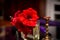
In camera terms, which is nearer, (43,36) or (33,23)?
(33,23)

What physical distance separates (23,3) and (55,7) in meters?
0.68

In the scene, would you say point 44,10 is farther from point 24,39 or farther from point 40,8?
point 24,39

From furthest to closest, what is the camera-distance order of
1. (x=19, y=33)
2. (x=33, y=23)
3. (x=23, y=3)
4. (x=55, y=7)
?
(x=55, y=7) → (x=23, y=3) → (x=19, y=33) → (x=33, y=23)

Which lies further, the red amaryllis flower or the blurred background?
the blurred background

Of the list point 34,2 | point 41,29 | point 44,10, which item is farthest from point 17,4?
point 41,29

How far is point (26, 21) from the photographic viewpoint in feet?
3.43

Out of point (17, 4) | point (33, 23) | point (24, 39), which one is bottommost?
point (24, 39)

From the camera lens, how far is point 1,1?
3.40 m

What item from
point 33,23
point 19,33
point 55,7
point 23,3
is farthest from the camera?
point 55,7

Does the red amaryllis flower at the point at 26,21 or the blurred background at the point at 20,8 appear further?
the blurred background at the point at 20,8

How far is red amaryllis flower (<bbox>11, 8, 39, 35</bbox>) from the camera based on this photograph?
3.42 ft

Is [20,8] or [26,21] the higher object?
[20,8]

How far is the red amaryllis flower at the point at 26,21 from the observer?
1.04 meters

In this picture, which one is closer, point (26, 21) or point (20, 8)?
point (26, 21)
